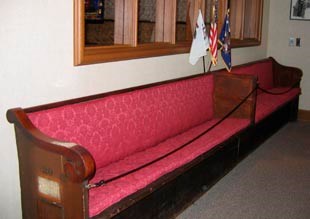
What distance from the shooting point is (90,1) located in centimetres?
528

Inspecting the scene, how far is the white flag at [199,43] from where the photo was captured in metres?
4.50

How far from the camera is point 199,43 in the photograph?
4543 mm

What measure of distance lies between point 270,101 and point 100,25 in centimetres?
261

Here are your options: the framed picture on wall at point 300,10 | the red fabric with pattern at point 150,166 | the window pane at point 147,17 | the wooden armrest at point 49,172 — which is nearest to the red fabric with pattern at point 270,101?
the red fabric with pattern at point 150,166

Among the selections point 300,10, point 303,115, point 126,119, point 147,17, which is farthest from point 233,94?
point 300,10

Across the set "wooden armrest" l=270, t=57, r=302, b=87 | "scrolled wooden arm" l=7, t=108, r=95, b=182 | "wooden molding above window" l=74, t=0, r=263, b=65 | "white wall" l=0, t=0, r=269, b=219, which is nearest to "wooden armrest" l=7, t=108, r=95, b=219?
"scrolled wooden arm" l=7, t=108, r=95, b=182

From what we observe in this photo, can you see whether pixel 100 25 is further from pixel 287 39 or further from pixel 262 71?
pixel 287 39

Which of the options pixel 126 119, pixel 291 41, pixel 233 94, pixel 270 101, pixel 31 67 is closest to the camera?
pixel 31 67

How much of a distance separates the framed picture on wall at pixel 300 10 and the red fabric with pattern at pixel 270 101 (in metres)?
1.17

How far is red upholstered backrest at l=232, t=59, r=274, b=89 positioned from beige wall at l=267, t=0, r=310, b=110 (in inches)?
17.0

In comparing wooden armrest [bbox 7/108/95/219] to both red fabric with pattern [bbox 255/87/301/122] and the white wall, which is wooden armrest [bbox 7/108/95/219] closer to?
the white wall

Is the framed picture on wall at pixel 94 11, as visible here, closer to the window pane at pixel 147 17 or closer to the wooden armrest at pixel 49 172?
the window pane at pixel 147 17

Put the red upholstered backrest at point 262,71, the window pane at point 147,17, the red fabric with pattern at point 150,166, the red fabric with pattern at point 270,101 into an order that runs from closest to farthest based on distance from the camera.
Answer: the red fabric with pattern at point 150,166 → the red fabric with pattern at point 270,101 → the red upholstered backrest at point 262,71 → the window pane at point 147,17

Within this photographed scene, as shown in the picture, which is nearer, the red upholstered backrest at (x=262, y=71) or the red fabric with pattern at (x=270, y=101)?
the red fabric with pattern at (x=270, y=101)
